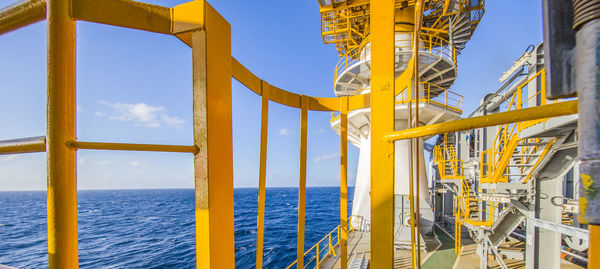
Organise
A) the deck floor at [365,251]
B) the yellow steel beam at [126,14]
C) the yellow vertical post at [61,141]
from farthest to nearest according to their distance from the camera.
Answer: the deck floor at [365,251], the yellow steel beam at [126,14], the yellow vertical post at [61,141]

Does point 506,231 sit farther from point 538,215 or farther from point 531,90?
point 531,90

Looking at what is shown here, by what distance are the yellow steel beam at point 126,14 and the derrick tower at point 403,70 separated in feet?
31.0

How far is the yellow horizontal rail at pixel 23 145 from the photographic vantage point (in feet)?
3.92

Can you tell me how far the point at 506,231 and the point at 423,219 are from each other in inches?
157

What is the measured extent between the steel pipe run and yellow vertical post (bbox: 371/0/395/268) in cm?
82

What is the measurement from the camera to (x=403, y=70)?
11367 millimetres

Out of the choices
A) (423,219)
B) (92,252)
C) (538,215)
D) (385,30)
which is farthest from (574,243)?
(92,252)

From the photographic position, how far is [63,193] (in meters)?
1.20

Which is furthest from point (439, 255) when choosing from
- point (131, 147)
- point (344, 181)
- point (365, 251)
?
point (131, 147)

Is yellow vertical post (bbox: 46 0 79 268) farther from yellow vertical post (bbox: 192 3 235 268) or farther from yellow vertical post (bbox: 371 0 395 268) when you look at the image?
yellow vertical post (bbox: 371 0 395 268)

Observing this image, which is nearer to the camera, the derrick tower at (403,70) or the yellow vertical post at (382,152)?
the yellow vertical post at (382,152)

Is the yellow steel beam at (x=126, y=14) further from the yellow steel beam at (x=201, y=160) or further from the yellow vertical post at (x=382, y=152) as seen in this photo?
the yellow vertical post at (x=382, y=152)

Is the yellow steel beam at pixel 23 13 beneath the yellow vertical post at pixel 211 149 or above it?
above

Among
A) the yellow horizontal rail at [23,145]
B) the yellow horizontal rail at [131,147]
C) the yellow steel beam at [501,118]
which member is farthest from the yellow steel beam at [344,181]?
the yellow horizontal rail at [23,145]
